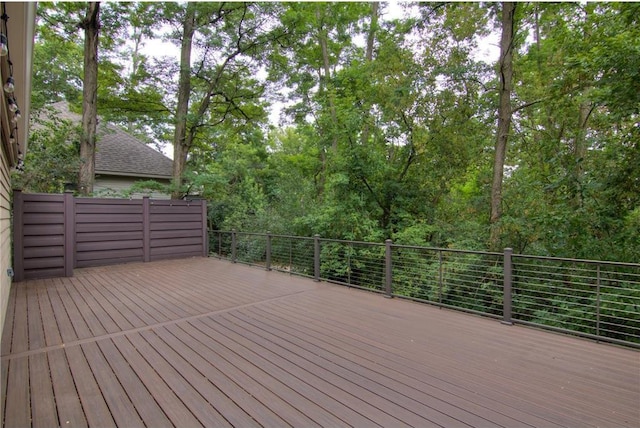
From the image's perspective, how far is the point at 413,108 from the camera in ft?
24.3

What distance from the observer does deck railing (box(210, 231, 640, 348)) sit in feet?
15.1

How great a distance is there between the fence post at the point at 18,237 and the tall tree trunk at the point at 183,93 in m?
3.73

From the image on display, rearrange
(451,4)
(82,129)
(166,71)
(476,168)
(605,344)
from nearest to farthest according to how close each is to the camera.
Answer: (605,344), (451,4), (82,129), (476,168), (166,71)

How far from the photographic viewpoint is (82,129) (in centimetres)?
760

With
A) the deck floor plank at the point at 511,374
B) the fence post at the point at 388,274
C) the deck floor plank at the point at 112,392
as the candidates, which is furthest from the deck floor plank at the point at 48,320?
the fence post at the point at 388,274

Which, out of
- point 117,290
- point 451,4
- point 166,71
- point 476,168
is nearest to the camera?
point 117,290

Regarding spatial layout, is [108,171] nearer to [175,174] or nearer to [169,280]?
[175,174]

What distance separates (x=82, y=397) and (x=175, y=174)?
26.3ft

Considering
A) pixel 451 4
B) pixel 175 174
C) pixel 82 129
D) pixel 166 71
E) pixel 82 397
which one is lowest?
pixel 82 397

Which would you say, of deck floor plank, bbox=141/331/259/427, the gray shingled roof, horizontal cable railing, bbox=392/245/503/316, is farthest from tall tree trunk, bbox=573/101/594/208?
the gray shingled roof

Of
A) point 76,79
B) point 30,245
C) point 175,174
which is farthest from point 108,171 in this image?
point 30,245

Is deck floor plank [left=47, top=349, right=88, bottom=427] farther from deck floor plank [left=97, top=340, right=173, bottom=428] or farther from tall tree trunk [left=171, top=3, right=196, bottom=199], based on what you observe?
tall tree trunk [left=171, top=3, right=196, bottom=199]

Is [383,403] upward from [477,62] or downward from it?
Answer: downward

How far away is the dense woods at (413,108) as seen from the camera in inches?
193
